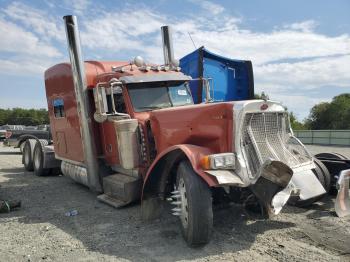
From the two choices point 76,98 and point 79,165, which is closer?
point 76,98

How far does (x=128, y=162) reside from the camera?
21.5ft

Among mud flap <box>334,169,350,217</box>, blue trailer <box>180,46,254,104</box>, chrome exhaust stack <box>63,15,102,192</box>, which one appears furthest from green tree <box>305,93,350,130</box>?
mud flap <box>334,169,350,217</box>

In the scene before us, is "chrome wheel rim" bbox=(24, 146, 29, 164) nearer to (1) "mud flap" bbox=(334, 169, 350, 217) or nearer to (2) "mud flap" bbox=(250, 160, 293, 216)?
(2) "mud flap" bbox=(250, 160, 293, 216)

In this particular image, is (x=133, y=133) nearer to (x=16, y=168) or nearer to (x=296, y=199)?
(x=296, y=199)

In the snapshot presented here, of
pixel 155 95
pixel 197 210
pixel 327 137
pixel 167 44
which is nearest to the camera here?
pixel 197 210

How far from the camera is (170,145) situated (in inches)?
228

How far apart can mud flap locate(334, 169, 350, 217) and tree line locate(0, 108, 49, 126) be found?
8695 cm

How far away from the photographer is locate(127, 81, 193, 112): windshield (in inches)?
274

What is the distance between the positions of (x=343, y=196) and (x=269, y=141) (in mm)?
1318

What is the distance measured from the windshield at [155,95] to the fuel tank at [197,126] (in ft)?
2.65

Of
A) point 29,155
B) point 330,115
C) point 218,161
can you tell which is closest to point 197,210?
point 218,161

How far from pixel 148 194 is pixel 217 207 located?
1.10 m

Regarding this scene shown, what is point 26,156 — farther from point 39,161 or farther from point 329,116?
point 329,116

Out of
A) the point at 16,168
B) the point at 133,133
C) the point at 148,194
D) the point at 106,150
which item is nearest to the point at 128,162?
the point at 133,133
